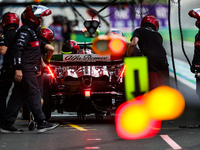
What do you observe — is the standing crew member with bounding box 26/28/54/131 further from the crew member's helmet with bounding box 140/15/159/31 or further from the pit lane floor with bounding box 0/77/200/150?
the crew member's helmet with bounding box 140/15/159/31

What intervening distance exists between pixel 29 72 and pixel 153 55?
2.20 m

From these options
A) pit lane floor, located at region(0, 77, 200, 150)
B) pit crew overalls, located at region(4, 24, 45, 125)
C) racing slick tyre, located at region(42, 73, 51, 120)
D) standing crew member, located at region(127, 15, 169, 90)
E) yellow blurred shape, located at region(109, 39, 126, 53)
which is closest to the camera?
pit lane floor, located at region(0, 77, 200, 150)

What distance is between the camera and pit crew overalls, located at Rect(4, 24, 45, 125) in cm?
962

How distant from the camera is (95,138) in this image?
8.93 metres

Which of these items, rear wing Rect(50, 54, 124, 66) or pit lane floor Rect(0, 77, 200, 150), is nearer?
pit lane floor Rect(0, 77, 200, 150)

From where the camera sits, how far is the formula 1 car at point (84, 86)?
10.9 m

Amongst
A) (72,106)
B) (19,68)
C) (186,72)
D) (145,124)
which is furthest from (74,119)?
(186,72)

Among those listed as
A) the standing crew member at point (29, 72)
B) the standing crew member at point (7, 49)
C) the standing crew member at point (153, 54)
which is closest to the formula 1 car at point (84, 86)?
the standing crew member at point (153, 54)

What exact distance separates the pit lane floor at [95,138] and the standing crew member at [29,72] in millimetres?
256

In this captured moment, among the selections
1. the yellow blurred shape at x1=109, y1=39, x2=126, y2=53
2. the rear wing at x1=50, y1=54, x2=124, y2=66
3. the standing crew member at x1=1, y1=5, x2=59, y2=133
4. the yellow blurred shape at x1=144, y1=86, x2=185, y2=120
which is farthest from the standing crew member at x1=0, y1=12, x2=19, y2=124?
the yellow blurred shape at x1=144, y1=86, x2=185, y2=120

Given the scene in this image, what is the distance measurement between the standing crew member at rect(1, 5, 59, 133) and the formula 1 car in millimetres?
1182

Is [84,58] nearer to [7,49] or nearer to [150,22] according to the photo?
[150,22]

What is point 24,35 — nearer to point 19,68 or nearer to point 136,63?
point 19,68

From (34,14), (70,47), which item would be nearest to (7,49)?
(34,14)
